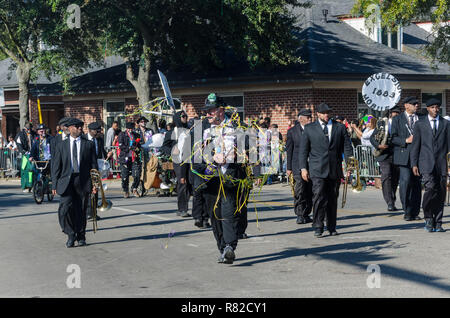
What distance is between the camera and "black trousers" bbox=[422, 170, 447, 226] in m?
10.5

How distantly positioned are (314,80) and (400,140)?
41.4 feet

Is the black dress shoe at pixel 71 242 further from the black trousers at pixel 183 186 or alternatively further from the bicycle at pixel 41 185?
the bicycle at pixel 41 185

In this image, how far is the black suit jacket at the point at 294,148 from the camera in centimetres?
1217

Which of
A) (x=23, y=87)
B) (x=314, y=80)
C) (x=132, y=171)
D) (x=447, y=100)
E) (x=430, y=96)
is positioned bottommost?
(x=132, y=171)

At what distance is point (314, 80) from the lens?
24422mm

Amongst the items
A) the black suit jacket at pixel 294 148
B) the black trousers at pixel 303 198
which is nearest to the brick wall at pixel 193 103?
the black suit jacket at pixel 294 148

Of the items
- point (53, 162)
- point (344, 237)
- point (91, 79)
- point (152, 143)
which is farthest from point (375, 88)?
point (91, 79)

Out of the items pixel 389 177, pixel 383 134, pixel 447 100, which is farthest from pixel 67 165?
pixel 447 100

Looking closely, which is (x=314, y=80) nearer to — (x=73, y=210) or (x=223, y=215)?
(x=73, y=210)

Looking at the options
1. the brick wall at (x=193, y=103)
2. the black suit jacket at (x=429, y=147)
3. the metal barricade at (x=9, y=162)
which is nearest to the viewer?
the black suit jacket at (x=429, y=147)

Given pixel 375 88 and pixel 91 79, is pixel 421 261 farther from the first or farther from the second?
pixel 91 79

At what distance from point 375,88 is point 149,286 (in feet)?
39.0

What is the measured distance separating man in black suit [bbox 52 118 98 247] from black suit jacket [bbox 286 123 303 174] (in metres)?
3.52

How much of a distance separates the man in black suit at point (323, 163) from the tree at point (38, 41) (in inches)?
555
